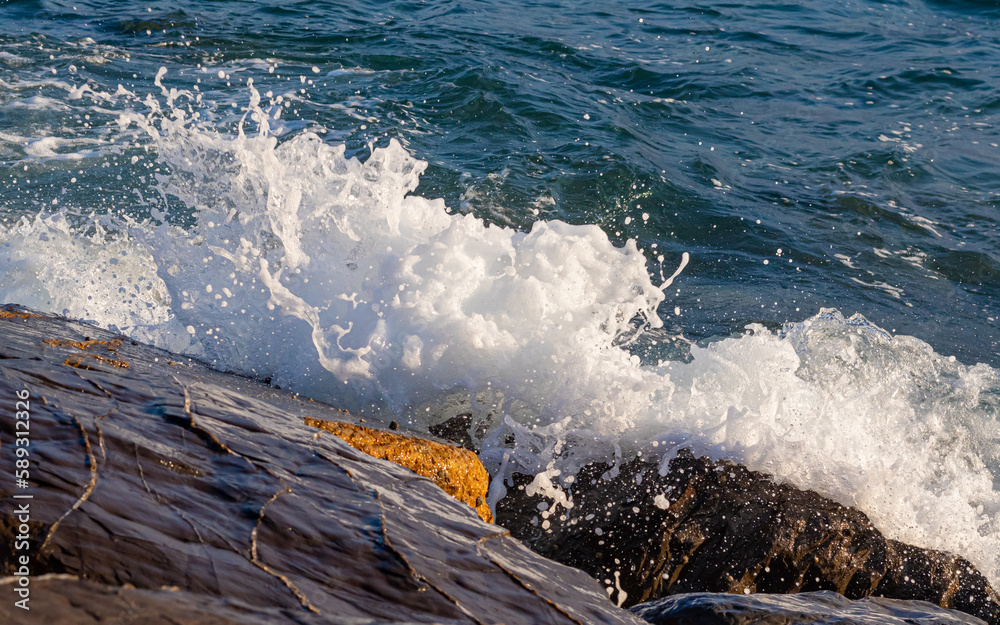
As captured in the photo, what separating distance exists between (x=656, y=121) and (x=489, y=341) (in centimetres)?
571

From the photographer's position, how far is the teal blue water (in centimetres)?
627

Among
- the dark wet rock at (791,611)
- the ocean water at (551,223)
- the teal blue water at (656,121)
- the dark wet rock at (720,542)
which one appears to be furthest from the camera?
the teal blue water at (656,121)

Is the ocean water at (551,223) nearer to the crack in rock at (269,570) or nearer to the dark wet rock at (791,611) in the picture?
the dark wet rock at (791,611)

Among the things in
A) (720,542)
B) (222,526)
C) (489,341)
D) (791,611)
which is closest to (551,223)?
(489,341)

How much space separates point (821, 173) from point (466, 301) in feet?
17.4

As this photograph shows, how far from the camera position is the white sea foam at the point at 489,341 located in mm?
3561

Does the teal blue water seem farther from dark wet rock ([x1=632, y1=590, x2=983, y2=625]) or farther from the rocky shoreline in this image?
dark wet rock ([x1=632, y1=590, x2=983, y2=625])

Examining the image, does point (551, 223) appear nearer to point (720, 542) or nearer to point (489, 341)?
point (489, 341)

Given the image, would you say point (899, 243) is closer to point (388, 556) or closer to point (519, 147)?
point (519, 147)

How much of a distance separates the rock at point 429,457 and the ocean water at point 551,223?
22 centimetres

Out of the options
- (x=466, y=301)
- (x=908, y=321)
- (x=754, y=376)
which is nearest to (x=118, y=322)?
(x=466, y=301)

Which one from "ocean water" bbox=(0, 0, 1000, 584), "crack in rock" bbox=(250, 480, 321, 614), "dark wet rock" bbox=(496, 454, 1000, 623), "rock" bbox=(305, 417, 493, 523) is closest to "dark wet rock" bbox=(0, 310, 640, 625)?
"crack in rock" bbox=(250, 480, 321, 614)

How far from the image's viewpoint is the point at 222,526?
185cm

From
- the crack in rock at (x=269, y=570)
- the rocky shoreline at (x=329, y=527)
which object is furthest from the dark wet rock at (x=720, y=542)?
the crack in rock at (x=269, y=570)
